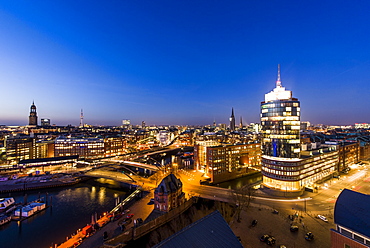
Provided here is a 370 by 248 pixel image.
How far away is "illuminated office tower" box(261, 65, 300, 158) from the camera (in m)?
52.1

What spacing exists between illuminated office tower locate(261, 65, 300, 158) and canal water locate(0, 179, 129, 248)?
44.8 meters

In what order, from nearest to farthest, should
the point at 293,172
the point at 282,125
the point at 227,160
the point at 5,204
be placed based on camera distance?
the point at 5,204 < the point at 293,172 < the point at 282,125 < the point at 227,160

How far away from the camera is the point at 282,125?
173ft

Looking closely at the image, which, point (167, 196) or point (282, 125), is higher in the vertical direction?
point (282, 125)

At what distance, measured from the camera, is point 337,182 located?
189 feet

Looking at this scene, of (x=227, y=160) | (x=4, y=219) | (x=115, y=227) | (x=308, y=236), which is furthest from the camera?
(x=227, y=160)

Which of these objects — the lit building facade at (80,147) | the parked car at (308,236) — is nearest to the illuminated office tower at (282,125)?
the parked car at (308,236)

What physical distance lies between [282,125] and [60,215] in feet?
192

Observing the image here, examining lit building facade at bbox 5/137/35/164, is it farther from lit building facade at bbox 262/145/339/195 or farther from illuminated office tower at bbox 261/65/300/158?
illuminated office tower at bbox 261/65/300/158

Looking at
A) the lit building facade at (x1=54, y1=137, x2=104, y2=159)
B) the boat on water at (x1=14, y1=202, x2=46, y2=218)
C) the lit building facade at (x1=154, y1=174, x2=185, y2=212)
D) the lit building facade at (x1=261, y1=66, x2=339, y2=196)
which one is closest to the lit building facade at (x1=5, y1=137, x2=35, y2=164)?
the lit building facade at (x1=54, y1=137, x2=104, y2=159)

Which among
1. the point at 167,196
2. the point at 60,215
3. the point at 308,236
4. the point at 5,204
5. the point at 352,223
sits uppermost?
the point at 352,223

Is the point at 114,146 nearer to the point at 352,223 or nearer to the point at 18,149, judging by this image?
the point at 18,149

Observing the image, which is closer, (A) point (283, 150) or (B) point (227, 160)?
(A) point (283, 150)

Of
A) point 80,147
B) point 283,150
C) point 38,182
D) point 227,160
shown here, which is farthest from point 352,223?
point 80,147
